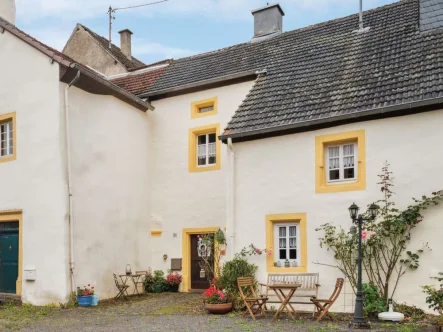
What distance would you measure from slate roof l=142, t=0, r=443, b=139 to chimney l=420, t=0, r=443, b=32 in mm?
244

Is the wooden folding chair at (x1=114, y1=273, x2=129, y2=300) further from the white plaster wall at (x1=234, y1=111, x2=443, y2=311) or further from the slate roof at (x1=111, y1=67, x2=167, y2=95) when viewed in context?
the slate roof at (x1=111, y1=67, x2=167, y2=95)

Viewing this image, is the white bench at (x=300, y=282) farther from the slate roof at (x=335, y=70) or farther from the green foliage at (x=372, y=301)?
the slate roof at (x=335, y=70)

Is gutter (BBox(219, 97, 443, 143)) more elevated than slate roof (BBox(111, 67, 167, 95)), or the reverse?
slate roof (BBox(111, 67, 167, 95))

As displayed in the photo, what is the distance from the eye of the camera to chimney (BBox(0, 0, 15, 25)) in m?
16.3

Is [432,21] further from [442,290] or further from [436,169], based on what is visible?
[442,290]

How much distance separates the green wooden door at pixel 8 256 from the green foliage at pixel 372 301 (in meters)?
9.31

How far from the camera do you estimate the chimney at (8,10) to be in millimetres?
16344

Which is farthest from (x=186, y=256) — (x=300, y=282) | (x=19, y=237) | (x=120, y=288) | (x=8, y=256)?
(x=8, y=256)

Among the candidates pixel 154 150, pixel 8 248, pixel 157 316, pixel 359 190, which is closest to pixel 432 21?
pixel 359 190

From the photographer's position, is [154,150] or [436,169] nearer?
[436,169]

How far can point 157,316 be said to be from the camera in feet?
37.4

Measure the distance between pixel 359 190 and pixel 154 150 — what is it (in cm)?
769

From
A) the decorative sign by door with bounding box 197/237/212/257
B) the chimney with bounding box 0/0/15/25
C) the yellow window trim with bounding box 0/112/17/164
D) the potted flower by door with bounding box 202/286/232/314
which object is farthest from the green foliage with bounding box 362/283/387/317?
the chimney with bounding box 0/0/15/25

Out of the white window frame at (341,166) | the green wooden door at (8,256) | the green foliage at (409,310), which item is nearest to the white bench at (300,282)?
the green foliage at (409,310)
